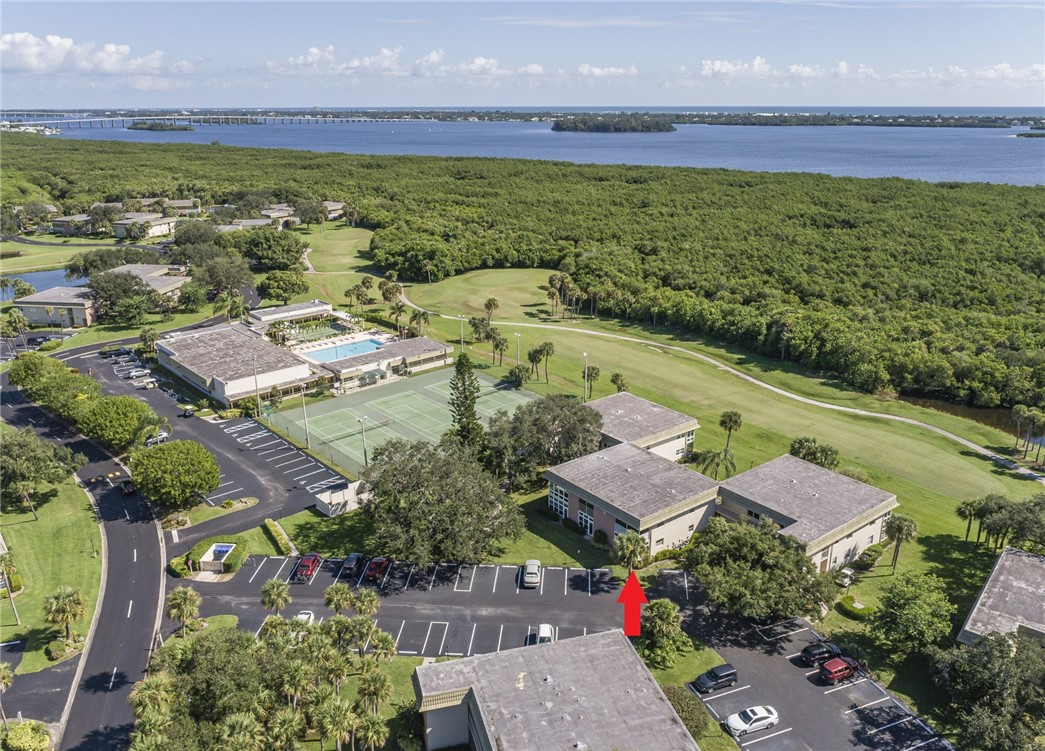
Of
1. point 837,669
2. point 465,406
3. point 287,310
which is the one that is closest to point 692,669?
point 837,669

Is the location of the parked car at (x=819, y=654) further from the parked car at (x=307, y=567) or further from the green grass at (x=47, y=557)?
the green grass at (x=47, y=557)

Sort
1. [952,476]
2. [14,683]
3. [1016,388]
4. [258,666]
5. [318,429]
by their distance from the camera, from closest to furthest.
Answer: [258,666], [14,683], [952,476], [318,429], [1016,388]

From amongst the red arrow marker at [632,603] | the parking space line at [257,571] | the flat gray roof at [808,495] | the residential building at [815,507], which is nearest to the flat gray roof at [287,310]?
the parking space line at [257,571]

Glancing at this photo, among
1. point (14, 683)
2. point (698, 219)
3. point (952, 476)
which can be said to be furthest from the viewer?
point (698, 219)

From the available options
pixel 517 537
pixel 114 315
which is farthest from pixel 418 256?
pixel 517 537

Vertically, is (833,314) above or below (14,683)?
above

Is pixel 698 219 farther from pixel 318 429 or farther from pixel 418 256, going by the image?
pixel 318 429

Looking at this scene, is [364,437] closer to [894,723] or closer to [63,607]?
[63,607]
